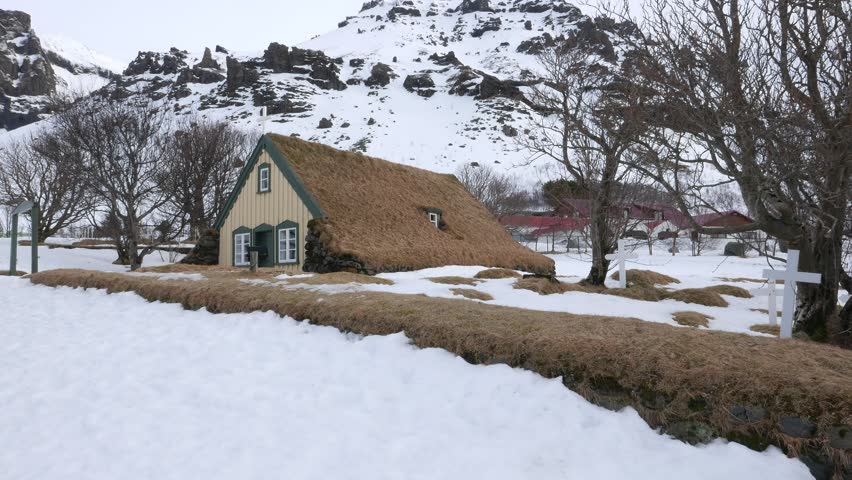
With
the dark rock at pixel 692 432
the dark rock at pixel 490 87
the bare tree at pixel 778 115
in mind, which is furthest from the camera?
the dark rock at pixel 490 87

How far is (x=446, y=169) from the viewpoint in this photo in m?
65.2

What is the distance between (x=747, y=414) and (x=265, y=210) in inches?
709

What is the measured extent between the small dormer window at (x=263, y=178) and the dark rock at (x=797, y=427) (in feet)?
59.8

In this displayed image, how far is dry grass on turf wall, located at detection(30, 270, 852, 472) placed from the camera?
3.96 meters

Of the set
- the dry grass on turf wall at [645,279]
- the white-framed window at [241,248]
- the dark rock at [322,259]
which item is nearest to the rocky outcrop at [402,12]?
the white-framed window at [241,248]

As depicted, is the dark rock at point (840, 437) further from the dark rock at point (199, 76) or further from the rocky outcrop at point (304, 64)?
the dark rock at point (199, 76)

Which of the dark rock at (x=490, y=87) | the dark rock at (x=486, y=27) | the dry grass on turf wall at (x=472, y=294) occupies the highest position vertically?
the dark rock at (x=486, y=27)

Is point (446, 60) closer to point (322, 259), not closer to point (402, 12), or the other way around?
point (402, 12)

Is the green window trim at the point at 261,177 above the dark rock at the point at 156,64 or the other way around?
the other way around

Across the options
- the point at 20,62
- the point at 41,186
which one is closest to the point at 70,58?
the point at 20,62

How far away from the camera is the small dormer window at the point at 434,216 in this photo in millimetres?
21609

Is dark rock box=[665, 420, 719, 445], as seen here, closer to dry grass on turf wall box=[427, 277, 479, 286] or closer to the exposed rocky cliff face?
dry grass on turf wall box=[427, 277, 479, 286]

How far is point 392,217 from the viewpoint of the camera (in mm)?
19969

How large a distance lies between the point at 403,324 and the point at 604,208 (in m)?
8.21
